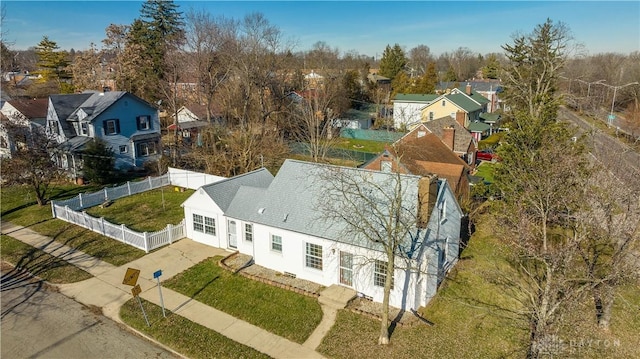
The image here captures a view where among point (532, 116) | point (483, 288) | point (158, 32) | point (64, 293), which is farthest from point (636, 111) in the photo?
point (158, 32)

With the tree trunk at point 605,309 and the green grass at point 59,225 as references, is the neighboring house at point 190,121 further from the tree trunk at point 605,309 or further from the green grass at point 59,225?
the tree trunk at point 605,309

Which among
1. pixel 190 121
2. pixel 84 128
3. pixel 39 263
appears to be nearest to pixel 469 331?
pixel 39 263

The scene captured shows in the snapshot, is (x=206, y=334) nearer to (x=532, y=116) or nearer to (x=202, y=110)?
(x=532, y=116)

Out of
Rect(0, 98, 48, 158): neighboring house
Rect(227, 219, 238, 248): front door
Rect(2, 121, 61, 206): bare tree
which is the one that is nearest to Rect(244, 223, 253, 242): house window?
Rect(227, 219, 238, 248): front door

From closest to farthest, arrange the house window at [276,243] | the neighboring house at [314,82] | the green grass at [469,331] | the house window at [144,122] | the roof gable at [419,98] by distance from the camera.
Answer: the green grass at [469,331] < the house window at [276,243] < the house window at [144,122] < the neighboring house at [314,82] < the roof gable at [419,98]

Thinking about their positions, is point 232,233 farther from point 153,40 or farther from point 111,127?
point 153,40

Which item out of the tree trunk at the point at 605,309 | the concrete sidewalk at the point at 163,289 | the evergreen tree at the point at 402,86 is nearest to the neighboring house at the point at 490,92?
the evergreen tree at the point at 402,86
